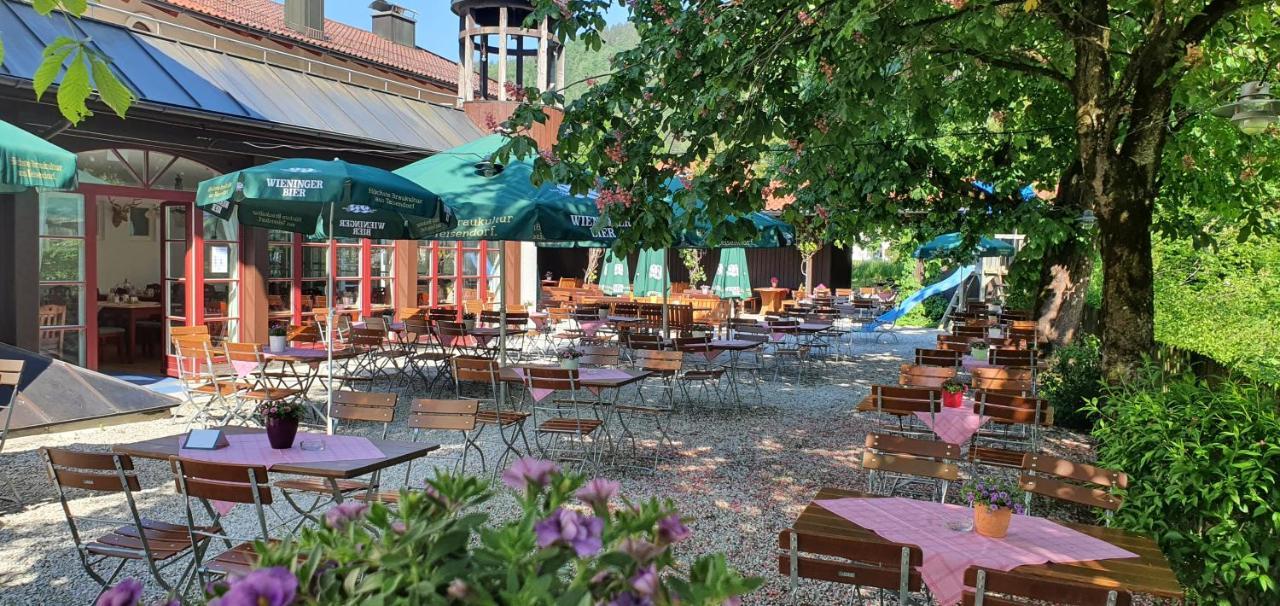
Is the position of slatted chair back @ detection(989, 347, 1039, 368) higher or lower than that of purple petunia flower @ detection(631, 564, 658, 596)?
lower

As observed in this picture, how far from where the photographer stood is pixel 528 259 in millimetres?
18672

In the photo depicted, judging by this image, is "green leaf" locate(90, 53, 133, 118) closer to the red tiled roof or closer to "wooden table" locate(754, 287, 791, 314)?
the red tiled roof

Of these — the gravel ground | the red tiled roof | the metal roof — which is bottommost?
the gravel ground

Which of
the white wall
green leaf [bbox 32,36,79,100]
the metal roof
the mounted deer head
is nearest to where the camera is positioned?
green leaf [bbox 32,36,79,100]

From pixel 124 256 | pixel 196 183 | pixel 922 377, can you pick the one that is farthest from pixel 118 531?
pixel 124 256

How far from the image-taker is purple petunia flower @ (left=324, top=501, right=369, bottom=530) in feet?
4.36

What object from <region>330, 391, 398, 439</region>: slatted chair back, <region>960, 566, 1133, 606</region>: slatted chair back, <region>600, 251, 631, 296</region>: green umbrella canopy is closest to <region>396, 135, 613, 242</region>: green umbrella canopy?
<region>330, 391, 398, 439</region>: slatted chair back

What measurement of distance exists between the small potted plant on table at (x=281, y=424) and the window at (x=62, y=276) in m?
7.01

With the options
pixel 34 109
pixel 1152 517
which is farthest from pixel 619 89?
pixel 34 109

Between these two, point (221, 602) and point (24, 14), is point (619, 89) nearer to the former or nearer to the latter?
point (221, 602)

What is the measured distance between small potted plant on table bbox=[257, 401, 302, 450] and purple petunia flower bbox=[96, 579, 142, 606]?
11.6ft

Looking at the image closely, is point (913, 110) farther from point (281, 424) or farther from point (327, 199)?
point (281, 424)

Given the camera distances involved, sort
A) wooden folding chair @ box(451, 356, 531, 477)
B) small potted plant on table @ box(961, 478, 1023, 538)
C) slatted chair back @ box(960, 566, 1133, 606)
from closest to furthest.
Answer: slatted chair back @ box(960, 566, 1133, 606) < small potted plant on table @ box(961, 478, 1023, 538) < wooden folding chair @ box(451, 356, 531, 477)

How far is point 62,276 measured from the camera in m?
10.0
